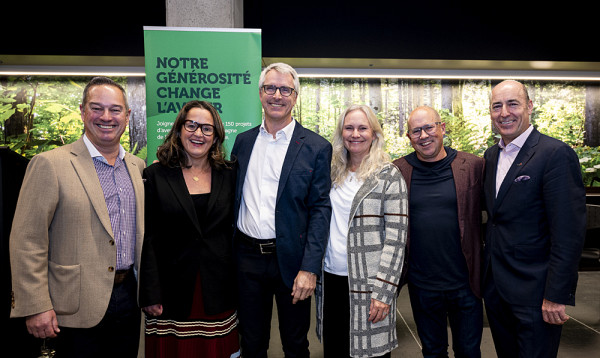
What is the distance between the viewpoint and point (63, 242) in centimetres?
164

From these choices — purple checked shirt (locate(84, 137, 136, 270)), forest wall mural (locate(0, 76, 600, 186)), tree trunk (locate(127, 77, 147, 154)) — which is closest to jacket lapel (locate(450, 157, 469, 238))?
purple checked shirt (locate(84, 137, 136, 270))

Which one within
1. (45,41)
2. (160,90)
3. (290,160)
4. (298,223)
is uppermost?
(45,41)

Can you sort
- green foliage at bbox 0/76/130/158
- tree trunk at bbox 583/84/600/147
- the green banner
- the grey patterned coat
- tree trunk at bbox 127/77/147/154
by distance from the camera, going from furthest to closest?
tree trunk at bbox 583/84/600/147 < tree trunk at bbox 127/77/147/154 < green foliage at bbox 0/76/130/158 < the green banner < the grey patterned coat

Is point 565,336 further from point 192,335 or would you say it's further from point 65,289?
point 65,289

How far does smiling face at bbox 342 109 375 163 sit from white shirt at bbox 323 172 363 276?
184 mm

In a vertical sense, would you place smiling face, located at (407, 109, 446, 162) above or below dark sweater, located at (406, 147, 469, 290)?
above

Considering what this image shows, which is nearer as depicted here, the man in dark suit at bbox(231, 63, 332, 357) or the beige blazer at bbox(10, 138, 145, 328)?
the beige blazer at bbox(10, 138, 145, 328)

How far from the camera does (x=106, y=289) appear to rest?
1.69m

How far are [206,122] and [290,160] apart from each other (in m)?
0.49

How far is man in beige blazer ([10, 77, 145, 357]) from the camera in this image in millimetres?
1561

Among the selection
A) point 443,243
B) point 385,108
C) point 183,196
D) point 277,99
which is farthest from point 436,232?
point 385,108

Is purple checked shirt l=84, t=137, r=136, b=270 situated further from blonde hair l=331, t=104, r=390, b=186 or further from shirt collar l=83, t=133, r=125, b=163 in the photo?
blonde hair l=331, t=104, r=390, b=186

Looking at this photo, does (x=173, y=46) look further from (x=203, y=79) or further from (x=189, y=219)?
(x=189, y=219)

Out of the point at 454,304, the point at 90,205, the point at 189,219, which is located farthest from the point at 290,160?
the point at 454,304
